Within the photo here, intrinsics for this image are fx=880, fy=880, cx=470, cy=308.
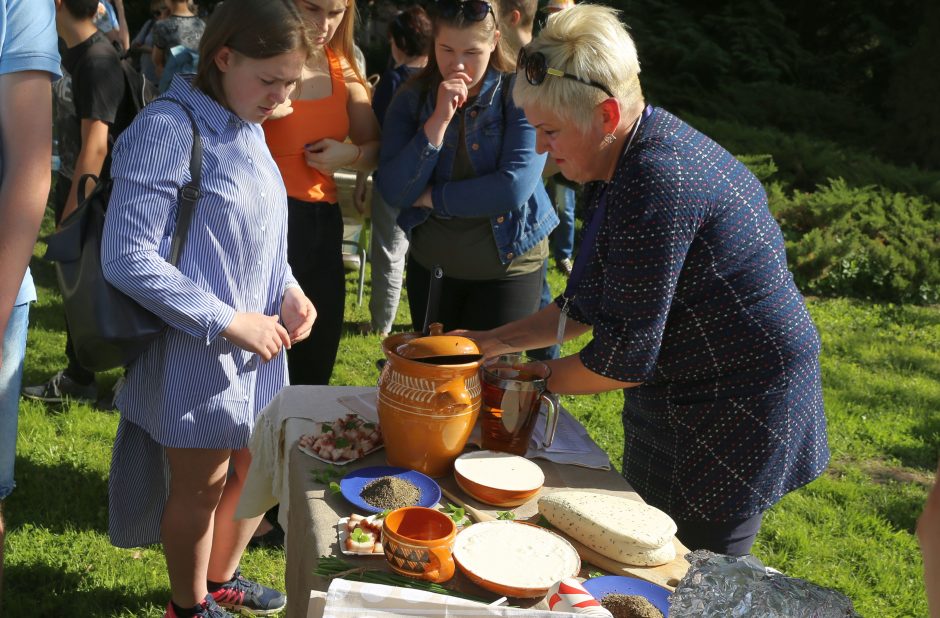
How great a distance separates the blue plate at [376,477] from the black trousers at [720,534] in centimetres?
66

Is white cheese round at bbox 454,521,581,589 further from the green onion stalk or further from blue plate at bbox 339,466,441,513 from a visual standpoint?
blue plate at bbox 339,466,441,513

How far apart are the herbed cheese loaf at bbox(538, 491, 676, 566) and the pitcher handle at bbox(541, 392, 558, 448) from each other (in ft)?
0.76

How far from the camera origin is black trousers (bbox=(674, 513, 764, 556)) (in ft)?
6.70

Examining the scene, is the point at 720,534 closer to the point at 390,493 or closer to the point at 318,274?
the point at 390,493

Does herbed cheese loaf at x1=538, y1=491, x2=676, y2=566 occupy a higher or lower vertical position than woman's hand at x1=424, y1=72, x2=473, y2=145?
lower

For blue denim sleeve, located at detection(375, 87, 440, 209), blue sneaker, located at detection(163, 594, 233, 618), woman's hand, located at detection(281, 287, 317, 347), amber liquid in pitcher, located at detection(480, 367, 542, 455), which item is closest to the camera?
amber liquid in pitcher, located at detection(480, 367, 542, 455)

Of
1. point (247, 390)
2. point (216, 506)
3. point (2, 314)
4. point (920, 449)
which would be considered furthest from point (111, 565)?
point (920, 449)

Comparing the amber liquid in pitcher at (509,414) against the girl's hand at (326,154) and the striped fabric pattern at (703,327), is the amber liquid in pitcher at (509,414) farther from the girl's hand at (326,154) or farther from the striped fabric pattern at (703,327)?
the girl's hand at (326,154)

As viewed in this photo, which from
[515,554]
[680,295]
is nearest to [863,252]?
[680,295]

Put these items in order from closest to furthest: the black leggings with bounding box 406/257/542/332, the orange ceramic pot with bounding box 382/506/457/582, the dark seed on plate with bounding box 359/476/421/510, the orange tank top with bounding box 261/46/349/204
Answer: the orange ceramic pot with bounding box 382/506/457/582, the dark seed on plate with bounding box 359/476/421/510, the orange tank top with bounding box 261/46/349/204, the black leggings with bounding box 406/257/542/332

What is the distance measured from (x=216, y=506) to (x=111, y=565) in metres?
0.86

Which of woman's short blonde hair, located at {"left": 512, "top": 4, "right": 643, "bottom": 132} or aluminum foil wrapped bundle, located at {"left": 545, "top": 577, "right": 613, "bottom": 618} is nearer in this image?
aluminum foil wrapped bundle, located at {"left": 545, "top": 577, "right": 613, "bottom": 618}

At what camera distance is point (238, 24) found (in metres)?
2.07

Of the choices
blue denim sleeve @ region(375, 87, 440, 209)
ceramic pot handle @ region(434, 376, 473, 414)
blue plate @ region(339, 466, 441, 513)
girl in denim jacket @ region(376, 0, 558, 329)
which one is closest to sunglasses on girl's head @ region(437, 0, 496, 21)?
girl in denim jacket @ region(376, 0, 558, 329)
